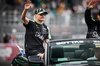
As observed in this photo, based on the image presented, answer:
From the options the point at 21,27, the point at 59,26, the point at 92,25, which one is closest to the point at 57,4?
the point at 59,26

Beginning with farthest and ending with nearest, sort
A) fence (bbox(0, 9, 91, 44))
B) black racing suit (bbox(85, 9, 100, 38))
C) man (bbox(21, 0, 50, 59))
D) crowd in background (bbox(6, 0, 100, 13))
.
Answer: crowd in background (bbox(6, 0, 100, 13)) → fence (bbox(0, 9, 91, 44)) → black racing suit (bbox(85, 9, 100, 38)) → man (bbox(21, 0, 50, 59))

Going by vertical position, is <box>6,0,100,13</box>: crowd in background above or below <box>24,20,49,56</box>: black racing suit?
above

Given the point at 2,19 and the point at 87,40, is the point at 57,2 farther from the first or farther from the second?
the point at 87,40

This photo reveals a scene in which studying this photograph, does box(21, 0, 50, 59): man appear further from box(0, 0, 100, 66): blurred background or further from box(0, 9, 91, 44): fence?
box(0, 9, 91, 44): fence

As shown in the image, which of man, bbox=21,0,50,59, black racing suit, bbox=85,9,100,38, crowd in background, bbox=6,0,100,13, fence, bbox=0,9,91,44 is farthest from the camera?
crowd in background, bbox=6,0,100,13

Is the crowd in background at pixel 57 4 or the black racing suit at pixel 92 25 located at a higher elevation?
the crowd in background at pixel 57 4

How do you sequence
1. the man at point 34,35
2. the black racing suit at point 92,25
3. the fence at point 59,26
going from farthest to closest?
the fence at point 59,26 < the black racing suit at point 92,25 < the man at point 34,35

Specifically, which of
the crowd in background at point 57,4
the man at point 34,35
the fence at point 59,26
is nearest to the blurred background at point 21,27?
the fence at point 59,26

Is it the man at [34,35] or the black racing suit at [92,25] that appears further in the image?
the black racing suit at [92,25]

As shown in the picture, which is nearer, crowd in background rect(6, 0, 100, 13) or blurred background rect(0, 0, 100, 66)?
blurred background rect(0, 0, 100, 66)

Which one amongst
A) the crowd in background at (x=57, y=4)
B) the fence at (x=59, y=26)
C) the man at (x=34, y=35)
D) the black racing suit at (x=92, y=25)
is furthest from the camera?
the crowd in background at (x=57, y=4)

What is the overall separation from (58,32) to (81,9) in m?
2.38

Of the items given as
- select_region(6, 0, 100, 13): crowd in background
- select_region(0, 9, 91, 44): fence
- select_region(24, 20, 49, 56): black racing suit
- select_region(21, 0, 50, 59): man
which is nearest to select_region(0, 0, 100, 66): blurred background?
select_region(0, 9, 91, 44): fence

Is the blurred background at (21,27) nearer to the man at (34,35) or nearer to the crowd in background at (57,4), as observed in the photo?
the crowd in background at (57,4)
